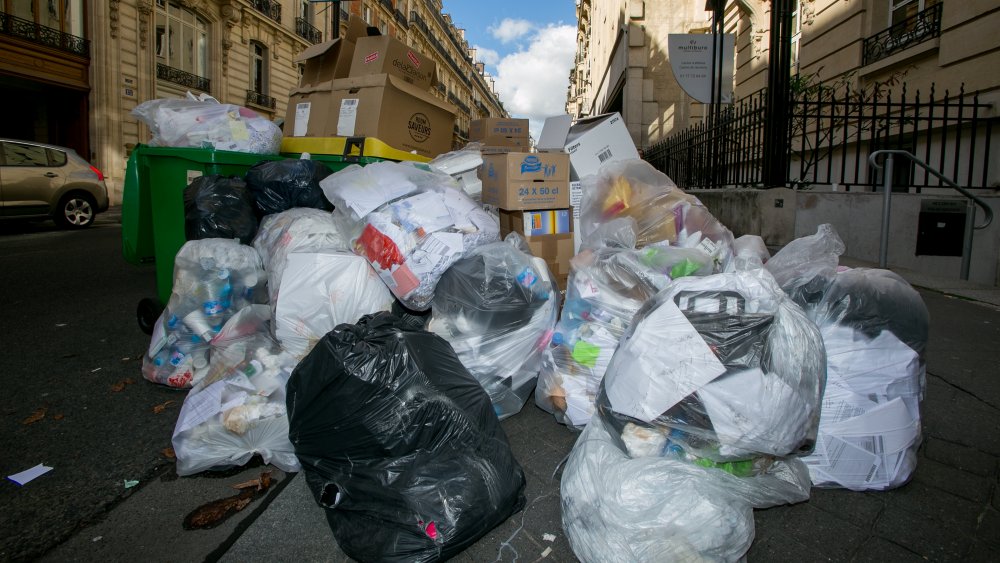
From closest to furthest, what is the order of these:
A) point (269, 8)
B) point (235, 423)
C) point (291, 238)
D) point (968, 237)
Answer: point (235, 423) → point (291, 238) → point (968, 237) → point (269, 8)

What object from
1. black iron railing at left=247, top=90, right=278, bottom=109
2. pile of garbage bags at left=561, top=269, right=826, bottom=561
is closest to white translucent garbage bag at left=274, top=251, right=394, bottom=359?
pile of garbage bags at left=561, top=269, right=826, bottom=561

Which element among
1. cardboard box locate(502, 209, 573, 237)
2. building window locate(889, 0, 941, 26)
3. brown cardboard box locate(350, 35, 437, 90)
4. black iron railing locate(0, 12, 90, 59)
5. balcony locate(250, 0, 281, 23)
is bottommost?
cardboard box locate(502, 209, 573, 237)

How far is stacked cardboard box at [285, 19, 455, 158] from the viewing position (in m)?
3.90

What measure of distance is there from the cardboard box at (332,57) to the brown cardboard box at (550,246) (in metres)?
2.19

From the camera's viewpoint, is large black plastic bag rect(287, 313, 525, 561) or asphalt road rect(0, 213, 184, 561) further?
asphalt road rect(0, 213, 184, 561)

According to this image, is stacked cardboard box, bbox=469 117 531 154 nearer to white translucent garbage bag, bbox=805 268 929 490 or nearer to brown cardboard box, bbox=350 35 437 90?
brown cardboard box, bbox=350 35 437 90

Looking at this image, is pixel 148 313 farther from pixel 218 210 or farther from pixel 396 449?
pixel 396 449

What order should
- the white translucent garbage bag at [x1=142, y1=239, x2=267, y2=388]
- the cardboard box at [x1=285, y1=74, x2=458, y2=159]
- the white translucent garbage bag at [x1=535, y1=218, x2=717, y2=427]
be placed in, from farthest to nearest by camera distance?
the cardboard box at [x1=285, y1=74, x2=458, y2=159] → the white translucent garbage bag at [x1=142, y1=239, x2=267, y2=388] → the white translucent garbage bag at [x1=535, y1=218, x2=717, y2=427]

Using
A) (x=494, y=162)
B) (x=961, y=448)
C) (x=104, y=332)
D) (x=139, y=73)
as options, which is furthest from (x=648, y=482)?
(x=139, y=73)

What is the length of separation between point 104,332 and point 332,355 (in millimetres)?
2598

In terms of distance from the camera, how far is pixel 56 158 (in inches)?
328

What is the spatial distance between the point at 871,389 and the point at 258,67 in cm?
2365

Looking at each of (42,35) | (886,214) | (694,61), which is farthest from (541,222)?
(42,35)

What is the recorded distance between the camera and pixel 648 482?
4.65 feet
